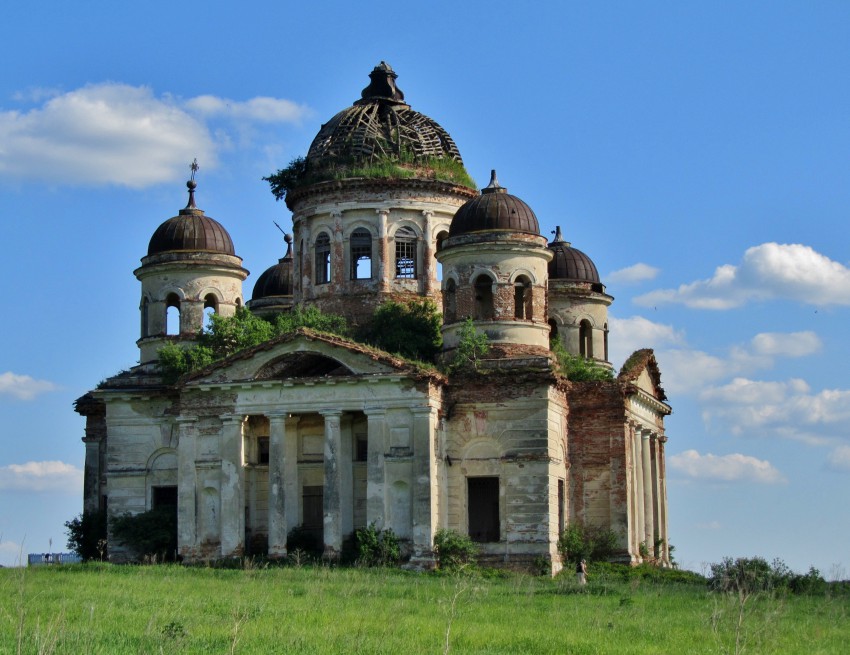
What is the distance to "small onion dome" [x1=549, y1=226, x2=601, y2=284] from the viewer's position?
4031cm

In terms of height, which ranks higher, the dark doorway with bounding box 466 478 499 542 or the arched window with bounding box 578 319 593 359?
the arched window with bounding box 578 319 593 359

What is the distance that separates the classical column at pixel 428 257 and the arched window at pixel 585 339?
5.40 m

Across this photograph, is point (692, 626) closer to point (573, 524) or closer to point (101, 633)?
point (101, 633)

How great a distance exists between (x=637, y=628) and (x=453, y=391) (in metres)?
14.7

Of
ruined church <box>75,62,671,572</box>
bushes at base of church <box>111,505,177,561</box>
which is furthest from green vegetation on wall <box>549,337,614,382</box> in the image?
bushes at base of church <box>111,505,177,561</box>

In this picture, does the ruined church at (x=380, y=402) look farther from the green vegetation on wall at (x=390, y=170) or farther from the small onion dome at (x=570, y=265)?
the small onion dome at (x=570, y=265)

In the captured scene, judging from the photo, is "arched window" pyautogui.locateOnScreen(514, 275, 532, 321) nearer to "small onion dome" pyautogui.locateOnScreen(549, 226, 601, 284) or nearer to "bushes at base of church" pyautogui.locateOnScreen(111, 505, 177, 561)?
"small onion dome" pyautogui.locateOnScreen(549, 226, 601, 284)

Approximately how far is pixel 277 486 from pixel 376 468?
99.8 inches

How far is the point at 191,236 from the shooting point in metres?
37.1

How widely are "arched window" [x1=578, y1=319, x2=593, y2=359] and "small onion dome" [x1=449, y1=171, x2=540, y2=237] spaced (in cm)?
695

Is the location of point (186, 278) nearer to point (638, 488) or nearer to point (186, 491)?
point (186, 491)

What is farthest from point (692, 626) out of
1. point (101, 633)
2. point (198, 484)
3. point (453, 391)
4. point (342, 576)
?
point (198, 484)

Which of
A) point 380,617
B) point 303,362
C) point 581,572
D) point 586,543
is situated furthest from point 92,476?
point 380,617

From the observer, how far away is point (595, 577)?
31.2 meters
